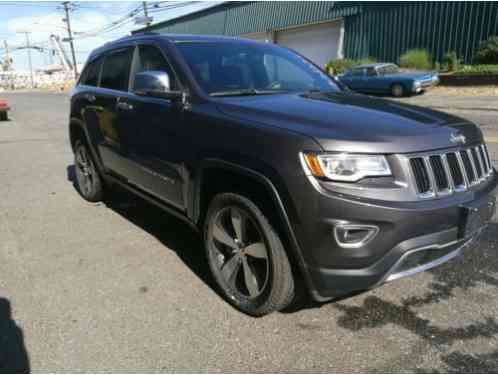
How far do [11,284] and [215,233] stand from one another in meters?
1.70

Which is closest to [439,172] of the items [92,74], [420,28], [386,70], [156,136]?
[156,136]

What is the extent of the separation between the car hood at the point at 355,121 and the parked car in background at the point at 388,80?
16308mm

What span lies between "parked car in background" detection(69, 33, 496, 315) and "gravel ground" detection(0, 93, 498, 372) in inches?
10.3

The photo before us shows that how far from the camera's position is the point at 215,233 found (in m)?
3.13

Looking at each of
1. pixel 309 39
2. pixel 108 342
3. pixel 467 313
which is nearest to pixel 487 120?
pixel 467 313

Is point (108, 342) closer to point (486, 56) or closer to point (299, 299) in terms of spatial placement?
point (299, 299)

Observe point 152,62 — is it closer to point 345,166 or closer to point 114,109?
point 114,109

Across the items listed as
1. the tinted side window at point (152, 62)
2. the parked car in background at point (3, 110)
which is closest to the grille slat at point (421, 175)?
the tinted side window at point (152, 62)

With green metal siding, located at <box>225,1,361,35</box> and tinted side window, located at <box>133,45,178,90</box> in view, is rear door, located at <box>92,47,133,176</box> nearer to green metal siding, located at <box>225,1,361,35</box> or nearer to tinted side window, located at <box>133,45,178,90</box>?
tinted side window, located at <box>133,45,178,90</box>

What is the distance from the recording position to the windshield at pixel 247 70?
3.38m

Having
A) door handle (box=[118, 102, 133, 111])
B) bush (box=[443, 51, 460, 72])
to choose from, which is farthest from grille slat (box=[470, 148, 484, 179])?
bush (box=[443, 51, 460, 72])

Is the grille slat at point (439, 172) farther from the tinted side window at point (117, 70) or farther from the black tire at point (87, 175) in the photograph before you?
the black tire at point (87, 175)

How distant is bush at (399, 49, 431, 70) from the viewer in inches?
931

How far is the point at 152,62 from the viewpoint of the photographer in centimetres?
380
